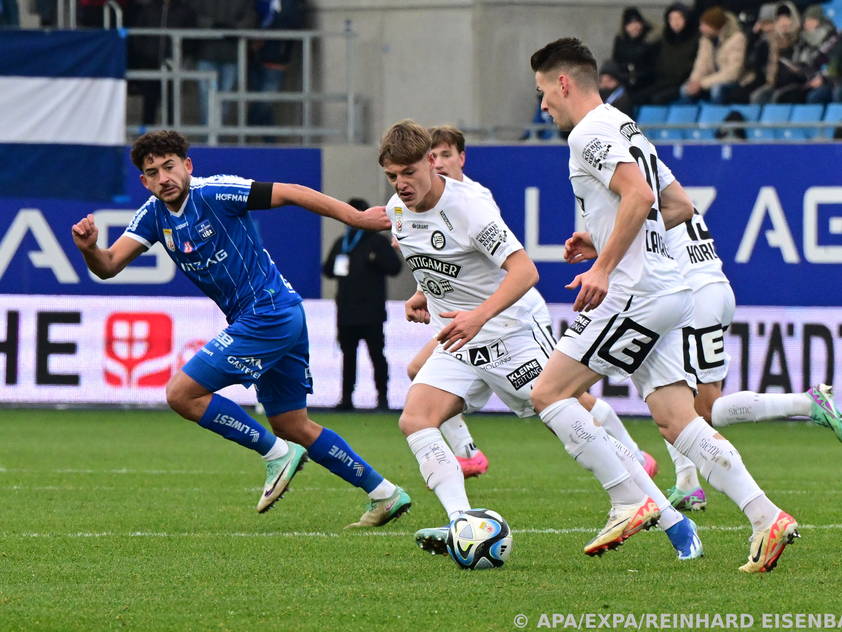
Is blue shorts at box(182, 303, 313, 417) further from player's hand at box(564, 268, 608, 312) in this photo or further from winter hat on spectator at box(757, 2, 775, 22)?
winter hat on spectator at box(757, 2, 775, 22)

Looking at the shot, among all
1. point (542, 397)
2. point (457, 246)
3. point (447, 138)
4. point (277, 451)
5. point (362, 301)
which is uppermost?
point (447, 138)

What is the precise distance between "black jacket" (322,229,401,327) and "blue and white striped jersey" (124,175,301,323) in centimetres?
765

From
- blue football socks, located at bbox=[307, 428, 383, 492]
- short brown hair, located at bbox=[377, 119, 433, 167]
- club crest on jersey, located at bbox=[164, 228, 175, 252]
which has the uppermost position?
short brown hair, located at bbox=[377, 119, 433, 167]

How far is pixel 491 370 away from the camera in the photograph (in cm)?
797

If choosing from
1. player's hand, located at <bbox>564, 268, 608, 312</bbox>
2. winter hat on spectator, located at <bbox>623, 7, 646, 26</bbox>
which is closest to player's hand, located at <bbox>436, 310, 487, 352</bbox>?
player's hand, located at <bbox>564, 268, 608, 312</bbox>

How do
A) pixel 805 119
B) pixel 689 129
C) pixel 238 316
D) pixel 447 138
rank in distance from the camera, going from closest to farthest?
pixel 238 316 → pixel 447 138 → pixel 689 129 → pixel 805 119

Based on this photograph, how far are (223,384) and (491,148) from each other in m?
8.88

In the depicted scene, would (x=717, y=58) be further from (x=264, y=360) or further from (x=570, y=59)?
(x=570, y=59)

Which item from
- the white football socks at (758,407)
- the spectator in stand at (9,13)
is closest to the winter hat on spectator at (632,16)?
the spectator in stand at (9,13)

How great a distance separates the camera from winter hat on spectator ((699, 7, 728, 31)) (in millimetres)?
18609

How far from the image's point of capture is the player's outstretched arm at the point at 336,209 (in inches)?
312

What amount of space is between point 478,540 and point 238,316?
2.30 metres

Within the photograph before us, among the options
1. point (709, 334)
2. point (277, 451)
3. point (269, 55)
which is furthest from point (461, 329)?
point (269, 55)

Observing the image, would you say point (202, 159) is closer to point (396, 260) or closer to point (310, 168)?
point (310, 168)
